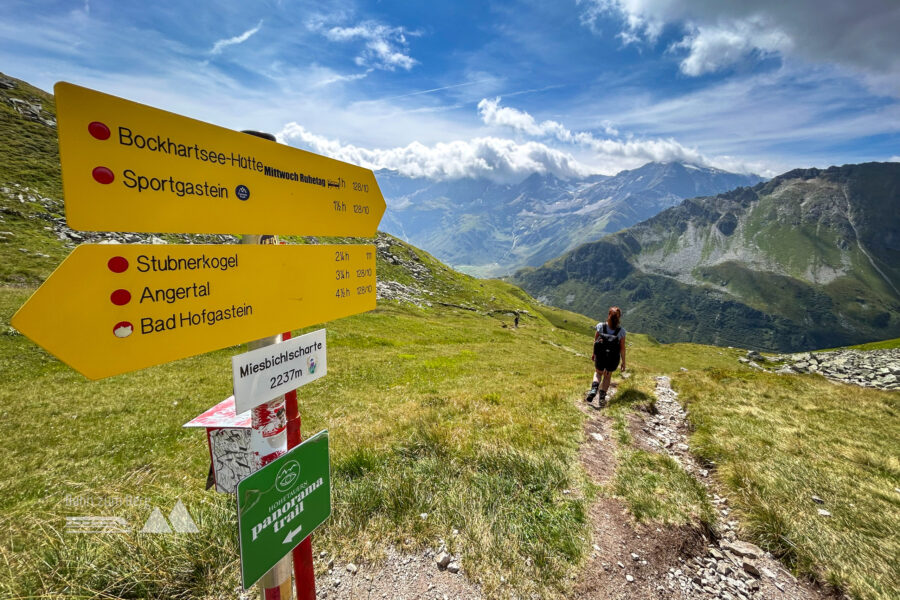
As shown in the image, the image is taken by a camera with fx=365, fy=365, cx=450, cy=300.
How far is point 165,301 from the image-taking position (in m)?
2.66

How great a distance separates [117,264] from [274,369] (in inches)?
55.6

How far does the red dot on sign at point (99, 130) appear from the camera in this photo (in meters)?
2.36

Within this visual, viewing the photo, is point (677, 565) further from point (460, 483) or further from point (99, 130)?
point (99, 130)

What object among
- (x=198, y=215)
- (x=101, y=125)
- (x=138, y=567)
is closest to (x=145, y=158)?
(x=101, y=125)

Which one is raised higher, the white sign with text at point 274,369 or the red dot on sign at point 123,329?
the red dot on sign at point 123,329

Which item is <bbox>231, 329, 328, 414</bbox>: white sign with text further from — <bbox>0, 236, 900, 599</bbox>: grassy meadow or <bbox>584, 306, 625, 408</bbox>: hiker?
<bbox>584, 306, 625, 408</bbox>: hiker

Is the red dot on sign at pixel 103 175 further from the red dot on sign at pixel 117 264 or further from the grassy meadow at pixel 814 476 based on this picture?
the grassy meadow at pixel 814 476

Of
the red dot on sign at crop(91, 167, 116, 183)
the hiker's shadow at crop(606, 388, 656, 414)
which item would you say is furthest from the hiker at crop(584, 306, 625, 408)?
the red dot on sign at crop(91, 167, 116, 183)

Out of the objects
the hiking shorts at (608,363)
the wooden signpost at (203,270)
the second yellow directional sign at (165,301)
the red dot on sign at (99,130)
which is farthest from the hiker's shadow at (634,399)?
the red dot on sign at (99,130)

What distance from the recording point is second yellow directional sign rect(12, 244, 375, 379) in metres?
2.21

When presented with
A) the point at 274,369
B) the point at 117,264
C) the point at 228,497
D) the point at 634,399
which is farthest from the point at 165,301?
the point at 634,399

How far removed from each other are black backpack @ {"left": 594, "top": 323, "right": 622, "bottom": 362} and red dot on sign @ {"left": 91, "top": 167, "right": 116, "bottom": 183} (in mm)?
14074

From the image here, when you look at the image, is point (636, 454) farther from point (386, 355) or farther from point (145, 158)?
point (386, 355)

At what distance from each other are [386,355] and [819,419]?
27095mm
